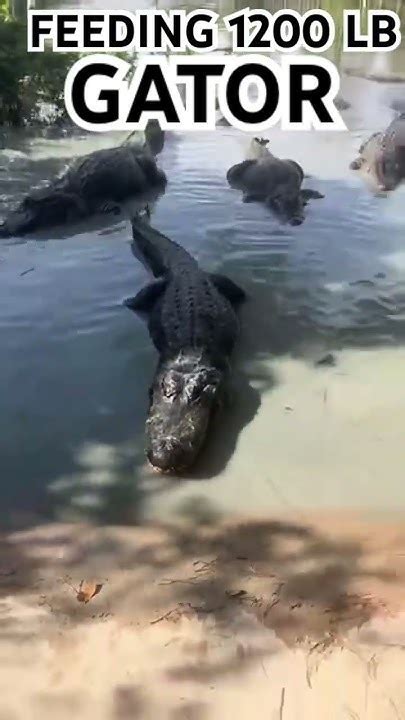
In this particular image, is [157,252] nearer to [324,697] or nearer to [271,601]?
[271,601]

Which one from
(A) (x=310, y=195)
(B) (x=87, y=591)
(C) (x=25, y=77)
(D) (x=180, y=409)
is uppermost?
(C) (x=25, y=77)

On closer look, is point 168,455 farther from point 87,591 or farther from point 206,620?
point 206,620

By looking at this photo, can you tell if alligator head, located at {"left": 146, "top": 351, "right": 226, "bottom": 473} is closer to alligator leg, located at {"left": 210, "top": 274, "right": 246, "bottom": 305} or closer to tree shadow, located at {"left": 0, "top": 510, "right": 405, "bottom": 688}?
tree shadow, located at {"left": 0, "top": 510, "right": 405, "bottom": 688}

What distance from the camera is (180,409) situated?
3623 mm

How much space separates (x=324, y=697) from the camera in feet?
6.75

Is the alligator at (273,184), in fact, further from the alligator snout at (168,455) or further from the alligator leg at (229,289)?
the alligator snout at (168,455)

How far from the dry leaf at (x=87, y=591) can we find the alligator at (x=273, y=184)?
455 cm

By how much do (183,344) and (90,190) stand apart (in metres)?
3.35

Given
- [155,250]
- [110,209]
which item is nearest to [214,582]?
[155,250]

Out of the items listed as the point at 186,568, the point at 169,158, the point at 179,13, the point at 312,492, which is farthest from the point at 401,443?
the point at 169,158

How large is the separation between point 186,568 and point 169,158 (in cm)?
701

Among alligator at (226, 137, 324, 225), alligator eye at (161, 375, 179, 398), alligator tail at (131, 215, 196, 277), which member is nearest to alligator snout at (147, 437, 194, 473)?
alligator eye at (161, 375, 179, 398)

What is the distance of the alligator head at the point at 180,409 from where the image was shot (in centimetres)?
342

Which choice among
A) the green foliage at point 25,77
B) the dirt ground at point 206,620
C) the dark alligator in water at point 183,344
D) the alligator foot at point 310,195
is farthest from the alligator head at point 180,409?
the green foliage at point 25,77
